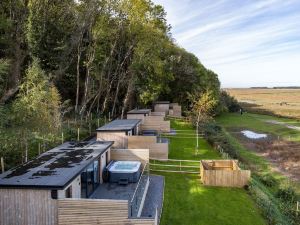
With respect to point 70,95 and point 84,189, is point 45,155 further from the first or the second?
point 70,95

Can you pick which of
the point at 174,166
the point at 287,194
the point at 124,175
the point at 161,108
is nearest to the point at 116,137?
the point at 174,166

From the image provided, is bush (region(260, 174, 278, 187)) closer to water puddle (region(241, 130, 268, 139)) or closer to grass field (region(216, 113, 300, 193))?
grass field (region(216, 113, 300, 193))

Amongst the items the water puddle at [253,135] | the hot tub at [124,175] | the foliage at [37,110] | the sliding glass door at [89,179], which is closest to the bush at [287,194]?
the hot tub at [124,175]

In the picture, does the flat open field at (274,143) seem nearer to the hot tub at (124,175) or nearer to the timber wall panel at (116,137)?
the timber wall panel at (116,137)

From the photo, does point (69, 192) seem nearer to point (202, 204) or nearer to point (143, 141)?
point (202, 204)

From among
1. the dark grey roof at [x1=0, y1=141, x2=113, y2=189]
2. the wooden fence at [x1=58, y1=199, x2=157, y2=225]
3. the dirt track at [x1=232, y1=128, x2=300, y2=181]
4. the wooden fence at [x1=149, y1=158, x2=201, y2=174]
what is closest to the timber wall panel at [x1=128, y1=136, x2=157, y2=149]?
the wooden fence at [x1=149, y1=158, x2=201, y2=174]
